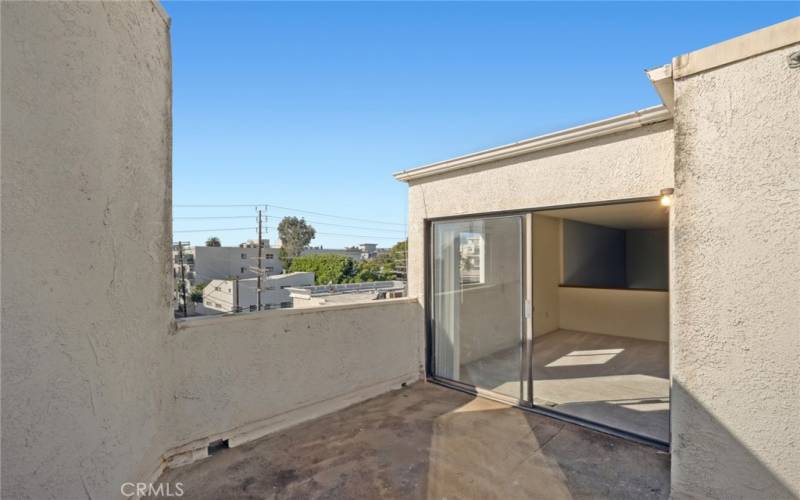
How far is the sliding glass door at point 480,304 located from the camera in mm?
4871

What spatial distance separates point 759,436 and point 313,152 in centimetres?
1560

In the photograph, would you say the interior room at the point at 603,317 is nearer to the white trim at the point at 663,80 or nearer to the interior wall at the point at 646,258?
the interior wall at the point at 646,258

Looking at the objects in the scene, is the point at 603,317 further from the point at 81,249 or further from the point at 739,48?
the point at 81,249

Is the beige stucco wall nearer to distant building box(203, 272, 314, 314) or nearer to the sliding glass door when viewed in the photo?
the sliding glass door

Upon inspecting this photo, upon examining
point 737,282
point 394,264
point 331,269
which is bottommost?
point 331,269

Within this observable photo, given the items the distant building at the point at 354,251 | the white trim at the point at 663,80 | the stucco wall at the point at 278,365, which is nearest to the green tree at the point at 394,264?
the distant building at the point at 354,251

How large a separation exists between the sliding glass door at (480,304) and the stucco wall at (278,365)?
2.38ft

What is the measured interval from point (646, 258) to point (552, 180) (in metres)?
9.59

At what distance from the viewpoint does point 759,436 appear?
2.43 m

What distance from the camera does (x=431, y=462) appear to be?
3.43 metres

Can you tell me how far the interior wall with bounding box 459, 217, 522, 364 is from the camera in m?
4.85

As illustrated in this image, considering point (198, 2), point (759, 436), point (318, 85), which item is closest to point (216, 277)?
point (318, 85)

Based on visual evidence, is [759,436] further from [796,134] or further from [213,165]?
[213,165]

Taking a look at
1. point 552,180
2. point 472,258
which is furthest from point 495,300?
point 552,180
